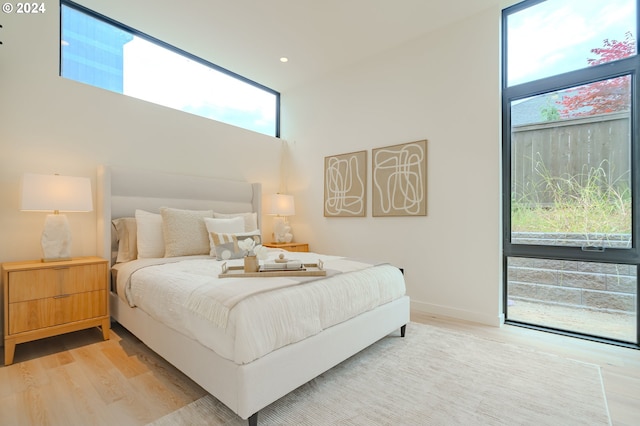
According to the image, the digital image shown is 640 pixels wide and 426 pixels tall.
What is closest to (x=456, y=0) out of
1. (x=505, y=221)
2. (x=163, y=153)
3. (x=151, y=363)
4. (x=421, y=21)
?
(x=421, y=21)

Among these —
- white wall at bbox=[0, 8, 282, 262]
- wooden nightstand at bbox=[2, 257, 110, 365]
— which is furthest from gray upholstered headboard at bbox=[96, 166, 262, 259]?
wooden nightstand at bbox=[2, 257, 110, 365]

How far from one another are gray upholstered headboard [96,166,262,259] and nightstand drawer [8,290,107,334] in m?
0.47

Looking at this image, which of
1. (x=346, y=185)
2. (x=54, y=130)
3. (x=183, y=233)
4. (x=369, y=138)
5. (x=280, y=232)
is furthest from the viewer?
(x=280, y=232)

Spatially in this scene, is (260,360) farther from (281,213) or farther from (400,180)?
(281,213)

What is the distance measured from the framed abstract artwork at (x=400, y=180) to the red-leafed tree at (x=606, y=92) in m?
1.32

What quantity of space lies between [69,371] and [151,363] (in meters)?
0.49

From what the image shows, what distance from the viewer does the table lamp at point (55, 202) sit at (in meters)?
2.33

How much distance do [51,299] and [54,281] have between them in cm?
Result: 13

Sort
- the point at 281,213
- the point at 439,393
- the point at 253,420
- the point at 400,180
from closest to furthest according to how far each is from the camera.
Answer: the point at 253,420 → the point at 439,393 → the point at 400,180 → the point at 281,213

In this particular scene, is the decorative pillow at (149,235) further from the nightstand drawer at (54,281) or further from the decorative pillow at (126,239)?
the nightstand drawer at (54,281)

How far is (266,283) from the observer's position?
1773 millimetres

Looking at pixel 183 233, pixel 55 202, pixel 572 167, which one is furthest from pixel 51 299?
pixel 572 167

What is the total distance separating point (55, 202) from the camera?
2.41 m

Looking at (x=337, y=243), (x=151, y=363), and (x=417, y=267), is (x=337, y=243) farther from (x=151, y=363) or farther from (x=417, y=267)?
(x=151, y=363)
